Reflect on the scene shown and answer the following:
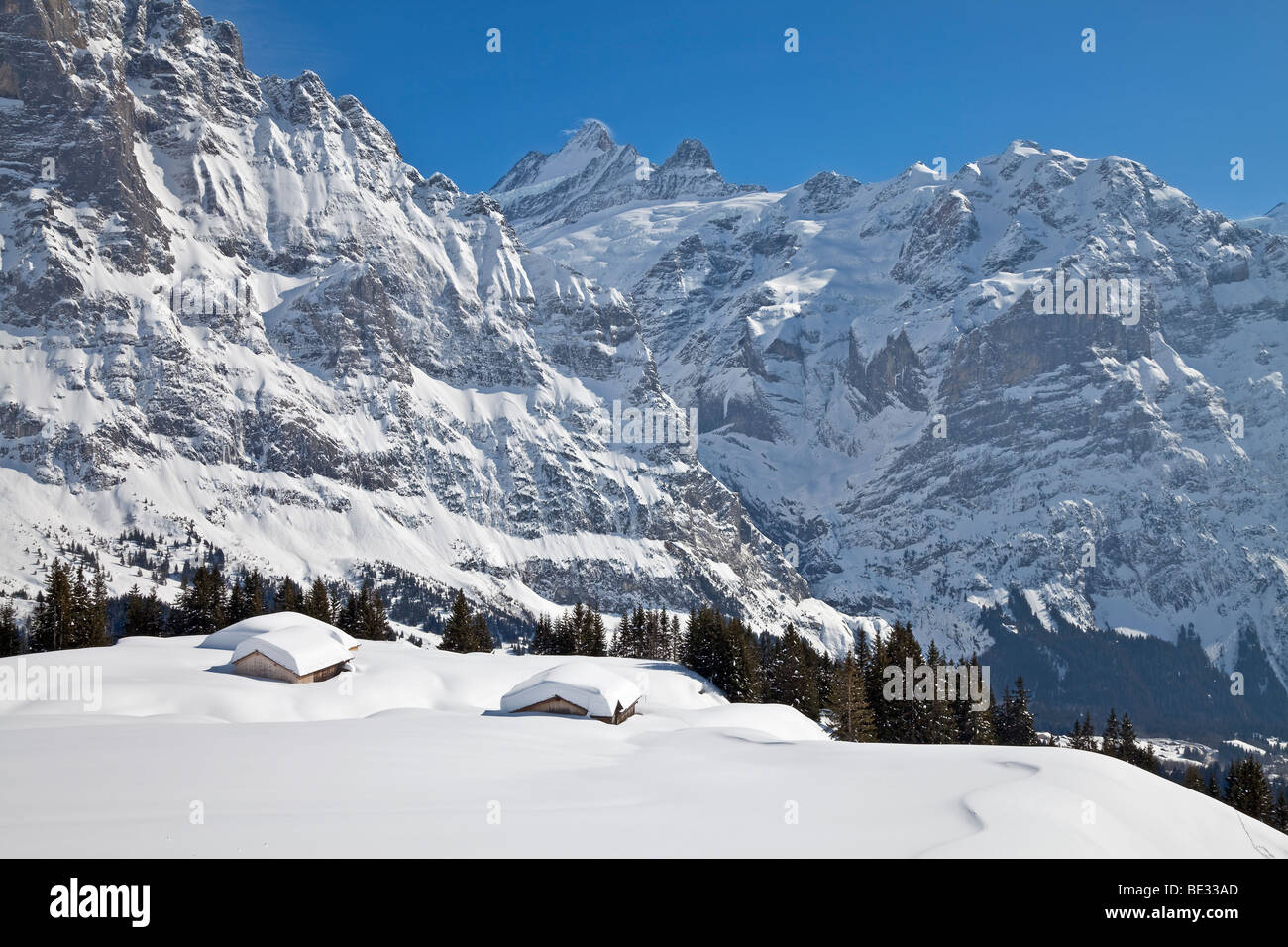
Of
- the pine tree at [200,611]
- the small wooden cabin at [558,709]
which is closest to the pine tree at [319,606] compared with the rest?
the pine tree at [200,611]

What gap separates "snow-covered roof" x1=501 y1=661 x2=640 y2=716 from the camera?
1978 inches

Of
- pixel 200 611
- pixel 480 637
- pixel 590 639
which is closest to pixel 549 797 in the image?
pixel 590 639

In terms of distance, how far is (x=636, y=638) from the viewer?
96.8 metres

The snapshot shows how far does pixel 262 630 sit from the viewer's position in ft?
205

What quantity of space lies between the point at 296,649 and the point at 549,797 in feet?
137

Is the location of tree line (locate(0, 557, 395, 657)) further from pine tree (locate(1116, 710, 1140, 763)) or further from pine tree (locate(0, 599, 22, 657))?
pine tree (locate(1116, 710, 1140, 763))

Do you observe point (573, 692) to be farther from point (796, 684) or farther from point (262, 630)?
point (796, 684)

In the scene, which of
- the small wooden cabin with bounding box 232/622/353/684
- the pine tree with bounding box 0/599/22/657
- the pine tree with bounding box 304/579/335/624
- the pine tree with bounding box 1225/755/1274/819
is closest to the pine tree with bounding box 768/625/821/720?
the pine tree with bounding box 1225/755/1274/819

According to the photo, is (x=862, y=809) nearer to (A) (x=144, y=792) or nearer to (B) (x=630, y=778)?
(B) (x=630, y=778)

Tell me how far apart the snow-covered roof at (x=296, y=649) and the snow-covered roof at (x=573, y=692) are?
1323cm

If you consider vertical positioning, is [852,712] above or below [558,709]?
below

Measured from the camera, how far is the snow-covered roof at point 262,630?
62656 mm

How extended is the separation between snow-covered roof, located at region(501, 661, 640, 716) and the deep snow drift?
15.1 meters
